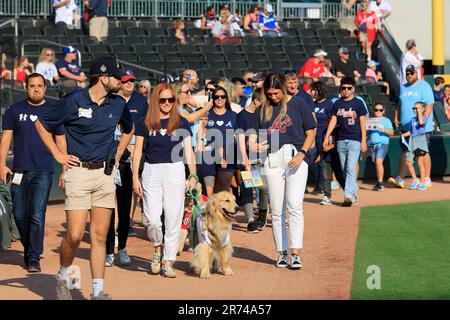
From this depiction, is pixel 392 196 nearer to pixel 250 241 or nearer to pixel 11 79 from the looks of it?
pixel 250 241

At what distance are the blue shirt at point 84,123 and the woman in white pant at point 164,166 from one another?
1481mm

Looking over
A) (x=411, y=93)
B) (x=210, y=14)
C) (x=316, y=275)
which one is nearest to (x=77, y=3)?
(x=210, y=14)

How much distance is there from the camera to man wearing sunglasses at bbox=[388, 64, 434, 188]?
63.5ft

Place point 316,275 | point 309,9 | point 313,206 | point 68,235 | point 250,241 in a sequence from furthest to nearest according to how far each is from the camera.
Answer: point 309,9, point 313,206, point 250,241, point 316,275, point 68,235

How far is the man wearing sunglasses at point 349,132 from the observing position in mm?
16938

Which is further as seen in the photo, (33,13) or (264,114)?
(33,13)

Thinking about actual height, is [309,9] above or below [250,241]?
above

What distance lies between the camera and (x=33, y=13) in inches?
990

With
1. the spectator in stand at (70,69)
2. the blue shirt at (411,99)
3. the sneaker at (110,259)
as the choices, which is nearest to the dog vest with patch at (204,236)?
the sneaker at (110,259)

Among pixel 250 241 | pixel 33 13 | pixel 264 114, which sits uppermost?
pixel 33 13

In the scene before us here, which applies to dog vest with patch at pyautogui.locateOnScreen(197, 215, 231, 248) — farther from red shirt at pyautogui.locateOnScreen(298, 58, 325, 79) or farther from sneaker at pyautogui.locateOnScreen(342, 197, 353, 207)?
red shirt at pyautogui.locateOnScreen(298, 58, 325, 79)

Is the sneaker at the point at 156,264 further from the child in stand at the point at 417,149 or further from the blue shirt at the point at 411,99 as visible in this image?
the blue shirt at the point at 411,99

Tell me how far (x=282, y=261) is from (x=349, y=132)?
18.1 ft
